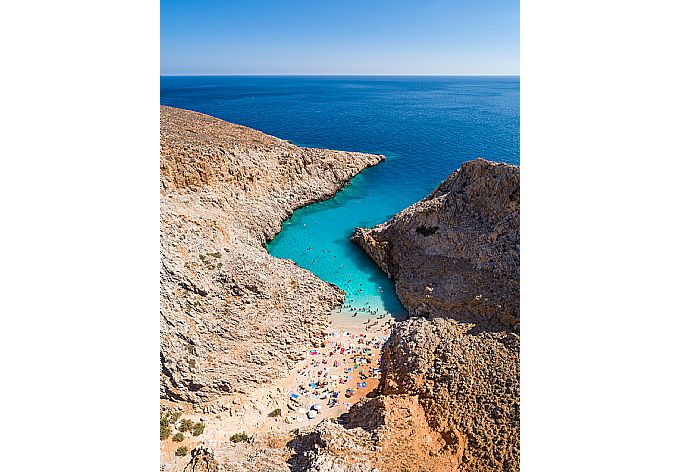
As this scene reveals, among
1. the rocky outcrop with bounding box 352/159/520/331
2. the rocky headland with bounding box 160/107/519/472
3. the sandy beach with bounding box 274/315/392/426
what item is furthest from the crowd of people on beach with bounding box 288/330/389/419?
the rocky outcrop with bounding box 352/159/520/331

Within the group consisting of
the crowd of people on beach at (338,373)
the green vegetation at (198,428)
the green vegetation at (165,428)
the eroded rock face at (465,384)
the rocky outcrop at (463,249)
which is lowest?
the green vegetation at (198,428)

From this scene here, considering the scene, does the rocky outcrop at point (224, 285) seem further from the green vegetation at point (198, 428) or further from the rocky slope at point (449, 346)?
the rocky slope at point (449, 346)

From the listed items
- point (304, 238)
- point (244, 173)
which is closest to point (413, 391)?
point (304, 238)

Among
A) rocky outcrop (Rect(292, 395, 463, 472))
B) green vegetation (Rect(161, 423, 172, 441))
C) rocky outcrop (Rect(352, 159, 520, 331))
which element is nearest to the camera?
rocky outcrop (Rect(292, 395, 463, 472))

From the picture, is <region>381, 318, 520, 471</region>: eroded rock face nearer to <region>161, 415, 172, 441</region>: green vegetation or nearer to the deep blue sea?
the deep blue sea

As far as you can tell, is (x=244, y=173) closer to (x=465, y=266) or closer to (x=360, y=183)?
(x=360, y=183)

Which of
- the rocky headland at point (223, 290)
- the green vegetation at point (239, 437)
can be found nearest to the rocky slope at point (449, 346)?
the green vegetation at point (239, 437)

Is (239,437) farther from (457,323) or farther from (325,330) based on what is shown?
(457,323)
